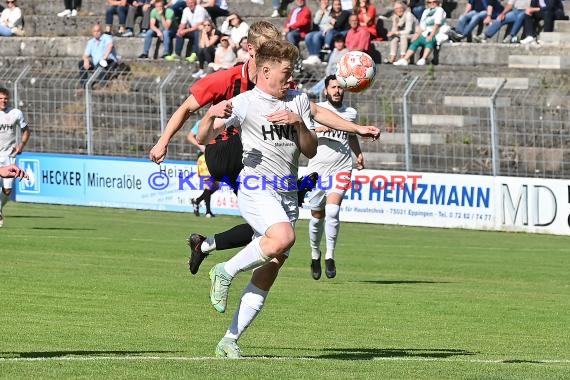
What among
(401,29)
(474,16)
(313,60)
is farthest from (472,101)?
(313,60)

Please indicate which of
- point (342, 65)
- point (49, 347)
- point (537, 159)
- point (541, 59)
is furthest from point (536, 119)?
point (49, 347)

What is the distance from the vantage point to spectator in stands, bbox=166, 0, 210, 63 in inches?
1391

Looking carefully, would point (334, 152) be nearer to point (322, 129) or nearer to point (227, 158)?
point (322, 129)

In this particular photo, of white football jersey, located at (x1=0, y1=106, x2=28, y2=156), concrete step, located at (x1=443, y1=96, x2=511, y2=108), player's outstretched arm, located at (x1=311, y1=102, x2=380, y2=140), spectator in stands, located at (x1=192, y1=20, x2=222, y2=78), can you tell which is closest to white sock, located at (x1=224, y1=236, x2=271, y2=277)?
player's outstretched arm, located at (x1=311, y1=102, x2=380, y2=140)

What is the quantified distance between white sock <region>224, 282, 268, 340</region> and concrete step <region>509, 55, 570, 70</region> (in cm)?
2171

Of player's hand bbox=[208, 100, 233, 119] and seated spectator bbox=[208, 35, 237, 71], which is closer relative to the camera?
player's hand bbox=[208, 100, 233, 119]

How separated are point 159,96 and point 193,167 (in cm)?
→ 181

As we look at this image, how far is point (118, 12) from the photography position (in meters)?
38.2

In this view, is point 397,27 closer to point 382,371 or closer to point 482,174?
point 482,174

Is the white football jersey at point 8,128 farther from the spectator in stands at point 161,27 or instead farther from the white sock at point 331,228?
the spectator in stands at point 161,27

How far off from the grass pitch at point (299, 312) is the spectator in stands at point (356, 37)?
841 cm

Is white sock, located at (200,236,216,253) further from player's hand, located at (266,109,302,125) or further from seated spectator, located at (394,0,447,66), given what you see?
seated spectator, located at (394,0,447,66)

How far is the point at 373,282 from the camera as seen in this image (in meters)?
16.9

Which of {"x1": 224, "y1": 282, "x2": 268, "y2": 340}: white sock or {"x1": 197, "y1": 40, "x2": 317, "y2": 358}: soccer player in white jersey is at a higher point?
{"x1": 197, "y1": 40, "x2": 317, "y2": 358}: soccer player in white jersey
